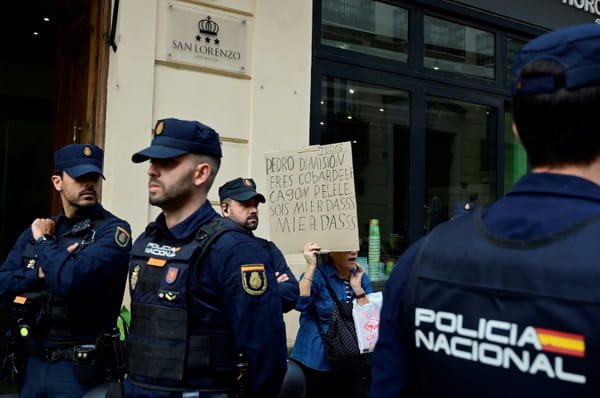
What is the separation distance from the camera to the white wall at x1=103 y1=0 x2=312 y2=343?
4.97 m

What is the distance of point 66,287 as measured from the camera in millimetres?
3125

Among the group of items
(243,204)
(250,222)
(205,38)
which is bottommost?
(250,222)

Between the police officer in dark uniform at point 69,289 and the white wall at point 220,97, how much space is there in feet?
4.49

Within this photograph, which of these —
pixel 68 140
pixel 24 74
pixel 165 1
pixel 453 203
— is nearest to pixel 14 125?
pixel 24 74

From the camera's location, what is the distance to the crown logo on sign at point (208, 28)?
17.6ft

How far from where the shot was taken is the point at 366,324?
12.9 ft

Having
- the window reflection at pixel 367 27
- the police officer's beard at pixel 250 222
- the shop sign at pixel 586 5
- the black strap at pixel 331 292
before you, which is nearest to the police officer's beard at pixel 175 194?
the black strap at pixel 331 292

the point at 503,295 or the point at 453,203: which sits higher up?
the point at 453,203

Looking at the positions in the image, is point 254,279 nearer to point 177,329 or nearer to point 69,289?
point 177,329

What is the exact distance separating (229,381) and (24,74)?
9941 mm

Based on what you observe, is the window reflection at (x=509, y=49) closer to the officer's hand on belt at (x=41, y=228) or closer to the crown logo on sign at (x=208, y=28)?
the crown logo on sign at (x=208, y=28)

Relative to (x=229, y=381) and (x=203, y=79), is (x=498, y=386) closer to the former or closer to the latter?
(x=229, y=381)

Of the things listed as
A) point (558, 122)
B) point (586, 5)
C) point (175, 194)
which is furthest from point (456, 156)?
point (558, 122)

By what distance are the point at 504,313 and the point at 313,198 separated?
3.17 m
